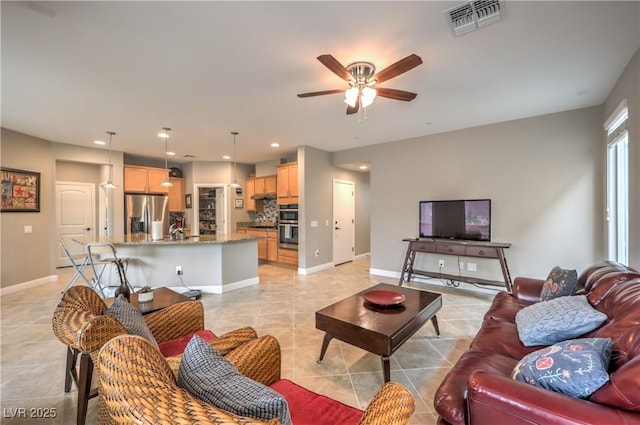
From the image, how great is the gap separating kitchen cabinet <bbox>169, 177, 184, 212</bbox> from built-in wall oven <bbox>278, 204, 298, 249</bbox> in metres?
2.88

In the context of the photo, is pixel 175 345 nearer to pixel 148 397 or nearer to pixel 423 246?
pixel 148 397

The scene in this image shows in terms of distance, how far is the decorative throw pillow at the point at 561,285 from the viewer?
6.92 feet

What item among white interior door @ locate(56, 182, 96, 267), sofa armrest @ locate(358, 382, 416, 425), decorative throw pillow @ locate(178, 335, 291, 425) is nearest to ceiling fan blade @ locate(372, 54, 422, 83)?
sofa armrest @ locate(358, 382, 416, 425)

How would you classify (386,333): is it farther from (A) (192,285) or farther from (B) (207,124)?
(B) (207,124)

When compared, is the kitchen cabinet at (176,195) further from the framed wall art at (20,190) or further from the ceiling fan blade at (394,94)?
the ceiling fan blade at (394,94)

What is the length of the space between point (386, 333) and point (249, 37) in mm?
2344

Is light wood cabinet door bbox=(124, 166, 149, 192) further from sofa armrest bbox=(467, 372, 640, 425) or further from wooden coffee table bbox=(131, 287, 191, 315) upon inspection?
sofa armrest bbox=(467, 372, 640, 425)

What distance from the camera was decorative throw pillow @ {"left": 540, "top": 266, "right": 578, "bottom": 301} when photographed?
6.92 ft

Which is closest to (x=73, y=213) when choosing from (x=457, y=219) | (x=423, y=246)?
(x=423, y=246)

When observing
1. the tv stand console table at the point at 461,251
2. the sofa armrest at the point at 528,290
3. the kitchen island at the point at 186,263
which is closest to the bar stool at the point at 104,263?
the kitchen island at the point at 186,263

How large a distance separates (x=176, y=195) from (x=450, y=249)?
648 cm

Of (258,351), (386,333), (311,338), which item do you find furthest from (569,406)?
(311,338)

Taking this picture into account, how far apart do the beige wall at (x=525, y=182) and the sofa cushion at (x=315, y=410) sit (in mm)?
3972

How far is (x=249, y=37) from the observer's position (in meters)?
2.08
